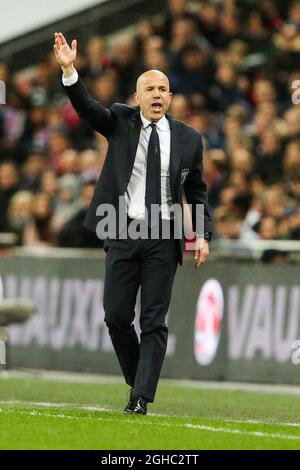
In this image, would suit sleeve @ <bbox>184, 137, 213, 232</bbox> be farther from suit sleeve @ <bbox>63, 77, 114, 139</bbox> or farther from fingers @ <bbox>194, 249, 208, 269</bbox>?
suit sleeve @ <bbox>63, 77, 114, 139</bbox>

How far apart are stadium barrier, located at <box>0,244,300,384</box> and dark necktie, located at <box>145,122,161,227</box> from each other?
4806 millimetres

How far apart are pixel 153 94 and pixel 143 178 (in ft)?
1.88

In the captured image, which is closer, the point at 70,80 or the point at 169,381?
the point at 70,80

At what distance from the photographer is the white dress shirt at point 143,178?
1000 cm

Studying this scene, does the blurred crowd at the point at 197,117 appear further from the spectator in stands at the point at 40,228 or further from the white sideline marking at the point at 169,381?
the white sideline marking at the point at 169,381

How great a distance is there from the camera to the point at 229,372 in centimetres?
1497

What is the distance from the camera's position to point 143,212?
9.98 meters

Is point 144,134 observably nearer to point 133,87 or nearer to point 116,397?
point 116,397

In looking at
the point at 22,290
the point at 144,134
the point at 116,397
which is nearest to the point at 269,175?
the point at 22,290
